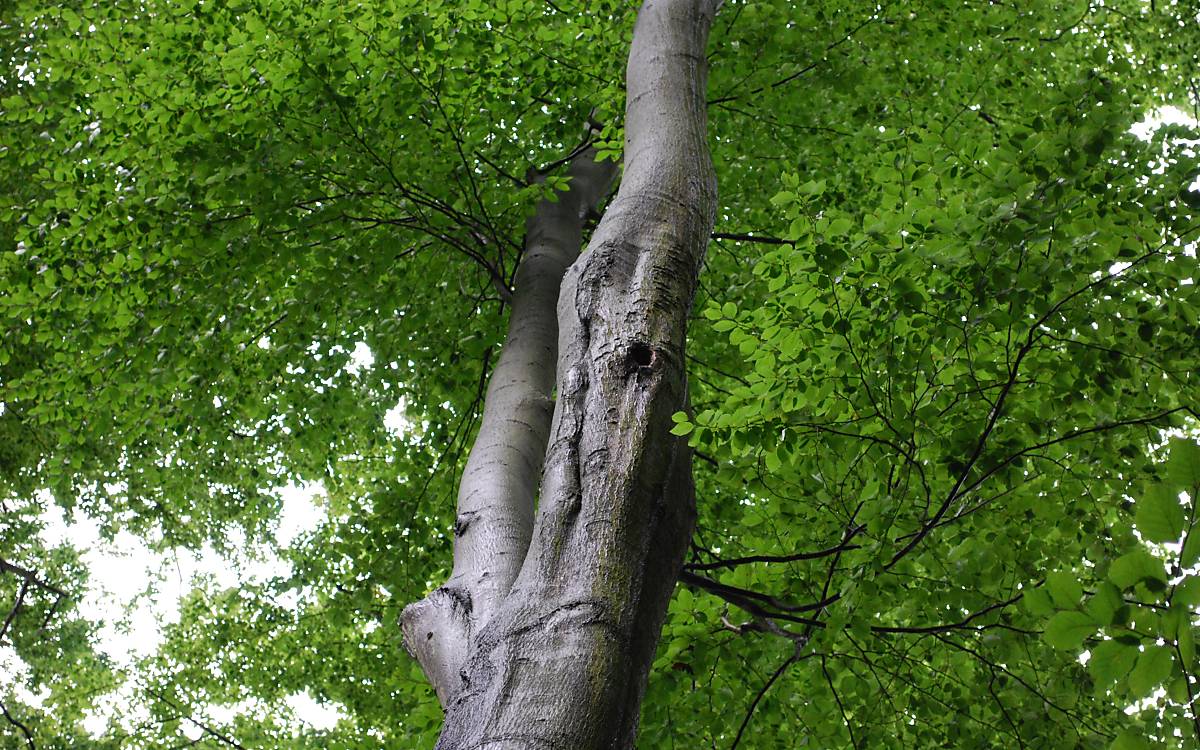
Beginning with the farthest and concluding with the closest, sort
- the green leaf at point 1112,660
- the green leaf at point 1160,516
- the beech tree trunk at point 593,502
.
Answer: the beech tree trunk at point 593,502, the green leaf at point 1112,660, the green leaf at point 1160,516

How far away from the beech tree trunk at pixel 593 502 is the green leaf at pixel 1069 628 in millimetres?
890

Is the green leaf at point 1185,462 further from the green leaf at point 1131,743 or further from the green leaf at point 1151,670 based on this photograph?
the green leaf at point 1131,743

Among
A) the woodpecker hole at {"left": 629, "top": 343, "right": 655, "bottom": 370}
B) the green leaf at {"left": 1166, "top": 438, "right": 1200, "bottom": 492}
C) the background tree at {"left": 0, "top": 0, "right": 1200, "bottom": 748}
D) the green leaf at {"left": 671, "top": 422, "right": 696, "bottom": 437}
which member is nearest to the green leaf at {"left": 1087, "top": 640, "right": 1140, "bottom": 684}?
the background tree at {"left": 0, "top": 0, "right": 1200, "bottom": 748}

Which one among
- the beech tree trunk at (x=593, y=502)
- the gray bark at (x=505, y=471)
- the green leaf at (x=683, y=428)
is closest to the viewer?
the beech tree trunk at (x=593, y=502)

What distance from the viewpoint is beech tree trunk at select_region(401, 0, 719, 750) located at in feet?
6.47

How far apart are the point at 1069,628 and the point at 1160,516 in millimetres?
244

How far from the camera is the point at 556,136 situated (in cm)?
640

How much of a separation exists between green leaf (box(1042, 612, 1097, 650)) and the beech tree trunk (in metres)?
0.89

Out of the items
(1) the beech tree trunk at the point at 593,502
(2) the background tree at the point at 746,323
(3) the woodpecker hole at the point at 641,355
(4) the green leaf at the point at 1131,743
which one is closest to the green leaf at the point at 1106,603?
(2) the background tree at the point at 746,323

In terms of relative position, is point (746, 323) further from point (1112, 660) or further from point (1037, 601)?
point (1112, 660)

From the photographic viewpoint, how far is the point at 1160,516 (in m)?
1.37

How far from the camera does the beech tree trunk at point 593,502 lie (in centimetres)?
197

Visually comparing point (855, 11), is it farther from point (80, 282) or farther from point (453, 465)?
point (80, 282)

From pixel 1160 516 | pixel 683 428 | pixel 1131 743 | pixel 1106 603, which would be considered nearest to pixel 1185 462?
pixel 1160 516
